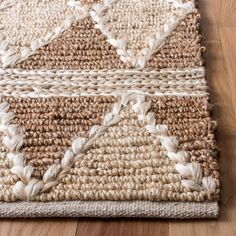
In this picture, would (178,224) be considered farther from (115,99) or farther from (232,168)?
(115,99)

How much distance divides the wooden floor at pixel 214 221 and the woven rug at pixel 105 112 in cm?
2

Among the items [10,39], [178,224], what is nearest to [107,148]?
[178,224]

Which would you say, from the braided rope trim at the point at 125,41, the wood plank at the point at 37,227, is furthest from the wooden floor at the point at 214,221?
the braided rope trim at the point at 125,41

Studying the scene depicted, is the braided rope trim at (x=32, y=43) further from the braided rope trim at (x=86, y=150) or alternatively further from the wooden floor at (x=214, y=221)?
the wooden floor at (x=214, y=221)

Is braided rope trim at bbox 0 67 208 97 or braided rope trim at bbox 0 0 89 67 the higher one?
braided rope trim at bbox 0 0 89 67

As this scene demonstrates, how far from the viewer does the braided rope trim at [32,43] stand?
841 mm

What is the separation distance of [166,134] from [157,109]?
6cm

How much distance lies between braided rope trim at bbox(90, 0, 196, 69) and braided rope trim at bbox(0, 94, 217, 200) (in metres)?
0.11

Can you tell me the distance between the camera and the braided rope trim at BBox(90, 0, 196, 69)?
0.84 meters

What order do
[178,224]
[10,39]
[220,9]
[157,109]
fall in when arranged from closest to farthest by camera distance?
[178,224] < [157,109] < [10,39] < [220,9]

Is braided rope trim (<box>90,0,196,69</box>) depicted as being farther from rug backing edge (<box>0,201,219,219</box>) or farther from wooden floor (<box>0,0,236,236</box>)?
rug backing edge (<box>0,201,219,219</box>)

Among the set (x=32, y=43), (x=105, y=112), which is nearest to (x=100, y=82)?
(x=105, y=112)

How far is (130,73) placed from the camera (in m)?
0.82

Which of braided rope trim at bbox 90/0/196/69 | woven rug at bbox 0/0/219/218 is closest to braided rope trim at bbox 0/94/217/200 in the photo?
woven rug at bbox 0/0/219/218
